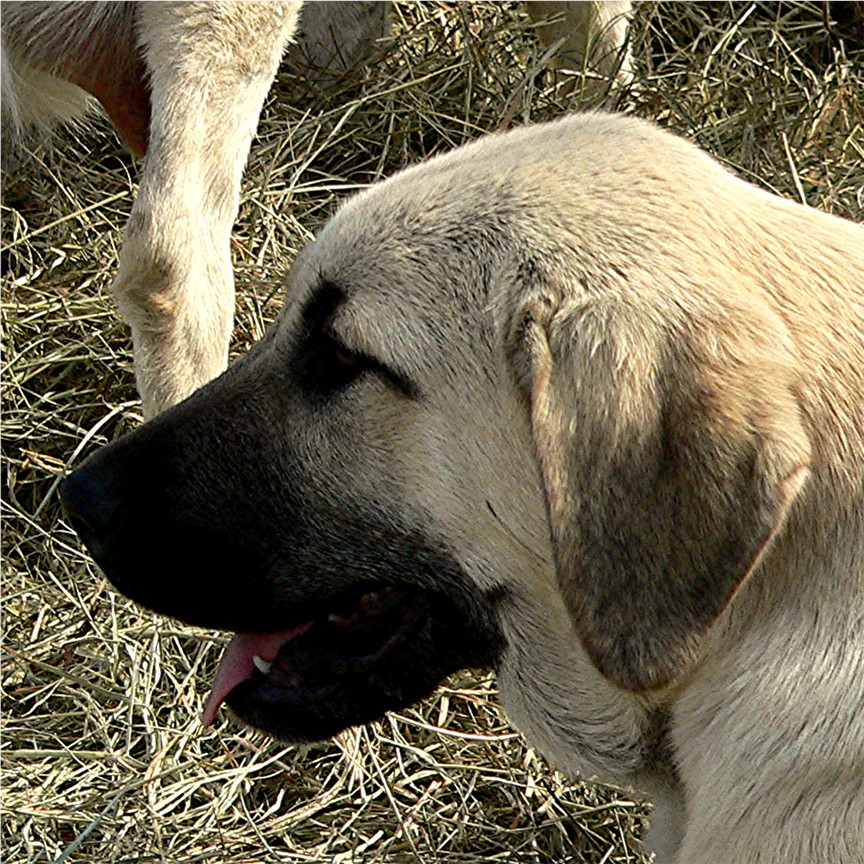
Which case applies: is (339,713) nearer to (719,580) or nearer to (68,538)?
(719,580)

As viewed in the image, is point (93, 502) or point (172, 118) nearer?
point (93, 502)

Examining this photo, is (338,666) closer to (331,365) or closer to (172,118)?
(331,365)

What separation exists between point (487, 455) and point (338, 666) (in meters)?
0.48

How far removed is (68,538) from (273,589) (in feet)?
5.88

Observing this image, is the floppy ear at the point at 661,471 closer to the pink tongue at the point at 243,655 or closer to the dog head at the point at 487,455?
the dog head at the point at 487,455

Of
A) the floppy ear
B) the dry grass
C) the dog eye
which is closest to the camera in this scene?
the floppy ear

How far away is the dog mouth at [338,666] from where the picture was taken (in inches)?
94.8

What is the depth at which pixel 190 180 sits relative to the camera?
3.59 meters

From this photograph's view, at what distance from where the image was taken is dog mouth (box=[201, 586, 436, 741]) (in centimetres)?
241

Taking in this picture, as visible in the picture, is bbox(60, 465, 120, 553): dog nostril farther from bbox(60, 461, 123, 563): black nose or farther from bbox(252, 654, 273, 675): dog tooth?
bbox(252, 654, 273, 675): dog tooth

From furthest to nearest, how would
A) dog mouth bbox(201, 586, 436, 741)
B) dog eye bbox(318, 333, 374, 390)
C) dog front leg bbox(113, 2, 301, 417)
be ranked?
dog front leg bbox(113, 2, 301, 417), dog mouth bbox(201, 586, 436, 741), dog eye bbox(318, 333, 374, 390)

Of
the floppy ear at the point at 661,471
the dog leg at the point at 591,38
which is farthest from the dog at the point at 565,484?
the dog leg at the point at 591,38

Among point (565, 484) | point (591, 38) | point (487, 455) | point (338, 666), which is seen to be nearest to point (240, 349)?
point (591, 38)

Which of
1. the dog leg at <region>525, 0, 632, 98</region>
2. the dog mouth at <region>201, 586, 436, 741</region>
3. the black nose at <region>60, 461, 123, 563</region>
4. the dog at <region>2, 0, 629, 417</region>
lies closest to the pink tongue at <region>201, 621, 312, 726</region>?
the dog mouth at <region>201, 586, 436, 741</region>
